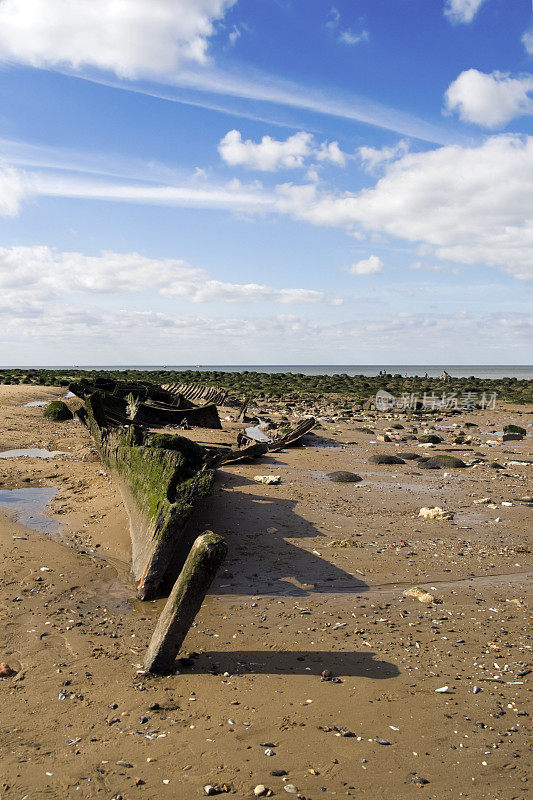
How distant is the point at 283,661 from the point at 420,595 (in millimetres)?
2252

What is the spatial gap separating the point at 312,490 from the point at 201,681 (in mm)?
7252

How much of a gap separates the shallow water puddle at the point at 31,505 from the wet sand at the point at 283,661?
0.36 ft

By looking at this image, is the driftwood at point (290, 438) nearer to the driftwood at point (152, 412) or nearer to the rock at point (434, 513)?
the driftwood at point (152, 412)

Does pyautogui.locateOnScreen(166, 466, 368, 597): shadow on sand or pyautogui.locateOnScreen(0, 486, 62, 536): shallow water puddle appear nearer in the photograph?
pyautogui.locateOnScreen(166, 466, 368, 597): shadow on sand

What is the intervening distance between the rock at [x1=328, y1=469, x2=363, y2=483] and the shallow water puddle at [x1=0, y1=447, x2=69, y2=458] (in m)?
7.57

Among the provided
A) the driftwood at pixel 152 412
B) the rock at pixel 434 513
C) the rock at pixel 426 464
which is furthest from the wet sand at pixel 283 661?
the driftwood at pixel 152 412

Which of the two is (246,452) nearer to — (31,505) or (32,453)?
(31,505)

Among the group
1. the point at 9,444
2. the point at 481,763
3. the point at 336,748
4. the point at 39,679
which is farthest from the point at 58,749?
the point at 9,444

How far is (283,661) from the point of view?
16.4 ft

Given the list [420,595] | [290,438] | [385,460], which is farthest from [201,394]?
[420,595]

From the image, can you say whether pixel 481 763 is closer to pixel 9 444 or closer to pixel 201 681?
pixel 201 681

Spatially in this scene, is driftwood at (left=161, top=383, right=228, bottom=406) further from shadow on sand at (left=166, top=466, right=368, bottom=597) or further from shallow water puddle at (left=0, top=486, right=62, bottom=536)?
shadow on sand at (left=166, top=466, right=368, bottom=597)

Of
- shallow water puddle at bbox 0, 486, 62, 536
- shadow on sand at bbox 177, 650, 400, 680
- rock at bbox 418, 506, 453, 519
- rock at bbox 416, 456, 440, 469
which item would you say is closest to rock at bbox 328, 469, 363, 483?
rock at bbox 416, 456, 440, 469

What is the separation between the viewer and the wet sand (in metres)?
3.58
